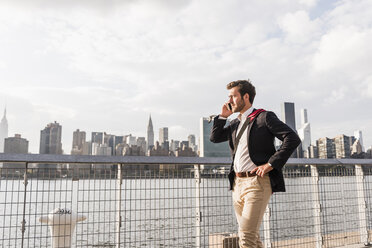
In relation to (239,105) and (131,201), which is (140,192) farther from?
(239,105)

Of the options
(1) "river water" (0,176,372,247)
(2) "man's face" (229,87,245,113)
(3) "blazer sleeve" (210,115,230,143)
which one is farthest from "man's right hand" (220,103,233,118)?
(1) "river water" (0,176,372,247)

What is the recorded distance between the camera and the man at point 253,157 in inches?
93.5

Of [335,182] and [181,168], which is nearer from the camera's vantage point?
[181,168]

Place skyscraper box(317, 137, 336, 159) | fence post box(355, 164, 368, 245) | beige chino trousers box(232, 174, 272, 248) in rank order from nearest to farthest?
beige chino trousers box(232, 174, 272, 248)
fence post box(355, 164, 368, 245)
skyscraper box(317, 137, 336, 159)

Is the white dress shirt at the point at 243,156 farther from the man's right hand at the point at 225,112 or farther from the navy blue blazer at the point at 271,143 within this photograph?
the man's right hand at the point at 225,112

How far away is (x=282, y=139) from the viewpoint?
8.14 feet

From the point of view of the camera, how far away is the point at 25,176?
323 centimetres

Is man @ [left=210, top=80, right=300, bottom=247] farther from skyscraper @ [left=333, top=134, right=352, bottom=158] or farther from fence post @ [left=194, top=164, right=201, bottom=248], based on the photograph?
skyscraper @ [left=333, top=134, right=352, bottom=158]

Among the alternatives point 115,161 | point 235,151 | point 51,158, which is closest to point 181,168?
point 115,161

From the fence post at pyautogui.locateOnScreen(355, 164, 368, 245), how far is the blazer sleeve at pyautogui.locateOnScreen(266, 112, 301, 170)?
3244 mm

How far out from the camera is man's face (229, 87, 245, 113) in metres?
2.70

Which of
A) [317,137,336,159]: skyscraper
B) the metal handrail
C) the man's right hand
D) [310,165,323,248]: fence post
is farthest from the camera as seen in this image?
[317,137,336,159]: skyscraper

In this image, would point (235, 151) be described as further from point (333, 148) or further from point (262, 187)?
point (333, 148)

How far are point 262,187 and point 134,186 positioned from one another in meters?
1.59
